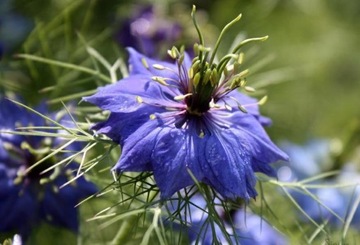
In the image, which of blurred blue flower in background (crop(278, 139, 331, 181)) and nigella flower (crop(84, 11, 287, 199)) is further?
blurred blue flower in background (crop(278, 139, 331, 181))

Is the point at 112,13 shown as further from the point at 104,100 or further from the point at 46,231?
the point at 104,100

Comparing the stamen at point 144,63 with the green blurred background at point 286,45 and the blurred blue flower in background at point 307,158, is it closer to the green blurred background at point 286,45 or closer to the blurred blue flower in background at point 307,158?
the green blurred background at point 286,45

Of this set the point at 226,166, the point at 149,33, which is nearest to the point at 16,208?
the point at 226,166

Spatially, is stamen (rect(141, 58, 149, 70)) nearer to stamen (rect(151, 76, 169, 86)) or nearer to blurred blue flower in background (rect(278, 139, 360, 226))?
stamen (rect(151, 76, 169, 86))

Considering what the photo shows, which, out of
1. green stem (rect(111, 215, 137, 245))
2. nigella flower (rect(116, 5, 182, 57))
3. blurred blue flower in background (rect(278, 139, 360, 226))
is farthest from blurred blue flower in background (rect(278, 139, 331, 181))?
green stem (rect(111, 215, 137, 245))

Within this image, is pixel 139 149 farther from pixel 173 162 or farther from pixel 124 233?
pixel 124 233

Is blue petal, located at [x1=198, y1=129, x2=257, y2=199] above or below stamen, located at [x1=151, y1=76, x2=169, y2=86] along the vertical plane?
below

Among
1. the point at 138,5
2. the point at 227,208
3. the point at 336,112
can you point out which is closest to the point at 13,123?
the point at 227,208
